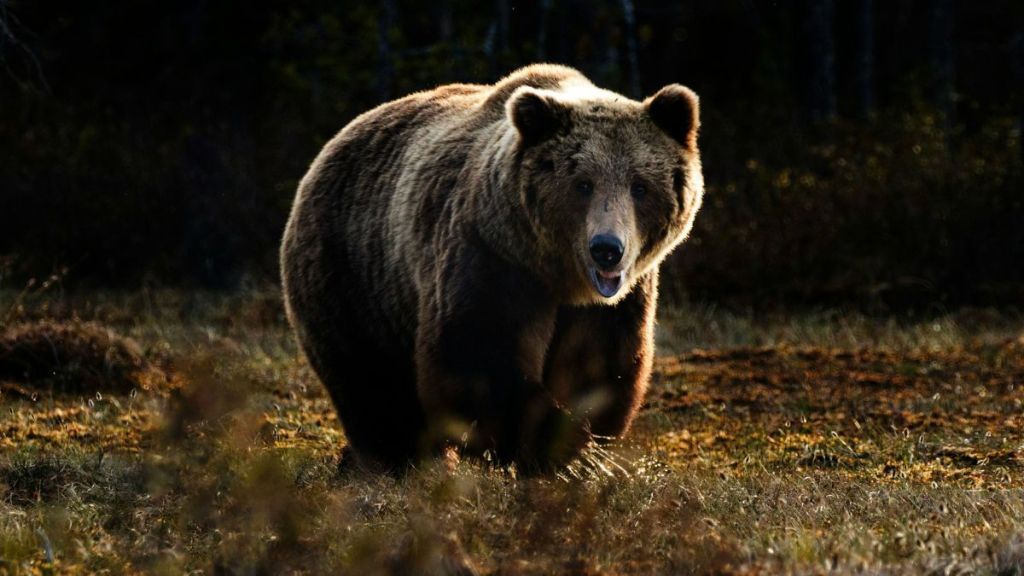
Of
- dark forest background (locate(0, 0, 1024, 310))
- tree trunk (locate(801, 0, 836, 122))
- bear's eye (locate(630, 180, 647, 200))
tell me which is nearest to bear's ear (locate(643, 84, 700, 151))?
bear's eye (locate(630, 180, 647, 200))

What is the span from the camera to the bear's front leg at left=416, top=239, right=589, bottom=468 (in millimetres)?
5168

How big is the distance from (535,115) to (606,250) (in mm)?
661

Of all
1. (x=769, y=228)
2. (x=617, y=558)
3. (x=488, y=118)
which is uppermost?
(x=488, y=118)


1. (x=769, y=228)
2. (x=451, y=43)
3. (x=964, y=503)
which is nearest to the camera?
(x=964, y=503)

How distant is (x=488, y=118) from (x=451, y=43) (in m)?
7.70

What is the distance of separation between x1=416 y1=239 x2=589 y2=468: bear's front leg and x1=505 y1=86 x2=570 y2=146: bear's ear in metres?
0.48

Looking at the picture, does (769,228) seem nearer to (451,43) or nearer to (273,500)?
(451,43)

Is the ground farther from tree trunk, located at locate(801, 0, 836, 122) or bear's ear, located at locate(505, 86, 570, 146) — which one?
tree trunk, located at locate(801, 0, 836, 122)

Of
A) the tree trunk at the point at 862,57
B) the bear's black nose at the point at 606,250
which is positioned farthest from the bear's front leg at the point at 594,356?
the tree trunk at the point at 862,57

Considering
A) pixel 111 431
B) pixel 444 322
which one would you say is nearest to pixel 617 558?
pixel 444 322

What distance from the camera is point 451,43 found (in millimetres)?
13453

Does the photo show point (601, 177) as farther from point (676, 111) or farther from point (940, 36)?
point (940, 36)

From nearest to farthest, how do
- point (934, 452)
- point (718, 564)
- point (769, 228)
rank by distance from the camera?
1. point (718, 564)
2. point (934, 452)
3. point (769, 228)

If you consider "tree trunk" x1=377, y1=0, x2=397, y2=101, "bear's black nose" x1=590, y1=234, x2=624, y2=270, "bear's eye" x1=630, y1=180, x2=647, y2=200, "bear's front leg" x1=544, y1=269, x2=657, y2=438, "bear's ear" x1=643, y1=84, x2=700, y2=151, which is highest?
"bear's ear" x1=643, y1=84, x2=700, y2=151
